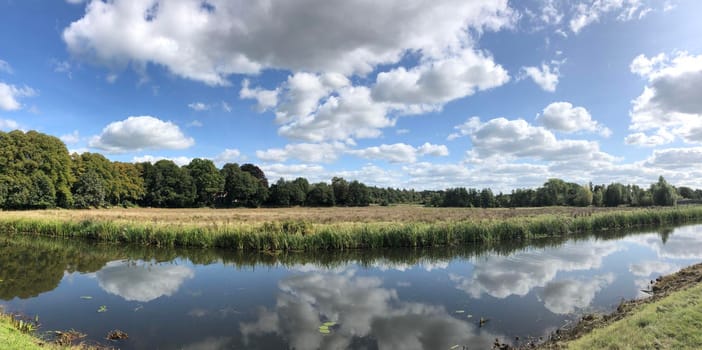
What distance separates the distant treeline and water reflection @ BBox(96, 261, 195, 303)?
1630 inches

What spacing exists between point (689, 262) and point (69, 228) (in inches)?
1635

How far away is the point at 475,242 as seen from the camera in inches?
1046

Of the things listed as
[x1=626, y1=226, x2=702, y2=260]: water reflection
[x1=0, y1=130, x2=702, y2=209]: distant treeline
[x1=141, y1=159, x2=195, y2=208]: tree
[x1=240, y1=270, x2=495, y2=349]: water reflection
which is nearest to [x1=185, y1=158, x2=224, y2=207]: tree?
[x1=0, y1=130, x2=702, y2=209]: distant treeline

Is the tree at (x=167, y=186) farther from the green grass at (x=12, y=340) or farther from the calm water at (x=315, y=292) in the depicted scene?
the green grass at (x=12, y=340)

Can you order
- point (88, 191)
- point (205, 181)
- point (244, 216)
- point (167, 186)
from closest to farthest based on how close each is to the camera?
1. point (244, 216)
2. point (88, 191)
3. point (167, 186)
4. point (205, 181)

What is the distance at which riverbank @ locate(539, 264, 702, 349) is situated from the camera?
6.39 m

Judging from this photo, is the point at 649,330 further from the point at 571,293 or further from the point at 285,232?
the point at 285,232

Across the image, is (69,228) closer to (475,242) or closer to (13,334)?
(13,334)

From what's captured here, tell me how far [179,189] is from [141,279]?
62.9m

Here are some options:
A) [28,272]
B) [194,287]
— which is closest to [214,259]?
[194,287]

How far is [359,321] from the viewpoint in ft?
34.1

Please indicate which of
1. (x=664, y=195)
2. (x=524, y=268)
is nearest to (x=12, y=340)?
(x=524, y=268)

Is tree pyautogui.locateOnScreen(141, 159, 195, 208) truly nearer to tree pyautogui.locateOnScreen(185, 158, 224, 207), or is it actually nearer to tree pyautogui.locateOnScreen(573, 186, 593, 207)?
tree pyautogui.locateOnScreen(185, 158, 224, 207)

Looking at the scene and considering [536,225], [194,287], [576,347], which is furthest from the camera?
[536,225]
